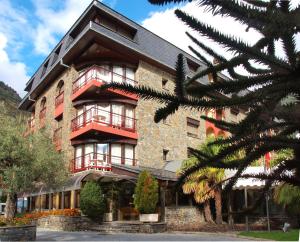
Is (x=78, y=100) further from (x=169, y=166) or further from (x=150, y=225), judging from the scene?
(x=150, y=225)

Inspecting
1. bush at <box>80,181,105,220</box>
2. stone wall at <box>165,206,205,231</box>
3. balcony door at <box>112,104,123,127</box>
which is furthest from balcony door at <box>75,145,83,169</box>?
stone wall at <box>165,206,205,231</box>

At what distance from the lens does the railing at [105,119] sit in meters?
28.3

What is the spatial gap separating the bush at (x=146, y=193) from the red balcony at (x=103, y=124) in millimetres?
6112

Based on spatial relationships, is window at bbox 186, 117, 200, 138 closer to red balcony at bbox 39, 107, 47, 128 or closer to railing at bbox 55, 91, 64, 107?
railing at bbox 55, 91, 64, 107

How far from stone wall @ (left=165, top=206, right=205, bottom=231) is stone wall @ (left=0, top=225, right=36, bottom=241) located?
909 cm

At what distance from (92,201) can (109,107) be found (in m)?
8.48

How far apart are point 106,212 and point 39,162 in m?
8.49

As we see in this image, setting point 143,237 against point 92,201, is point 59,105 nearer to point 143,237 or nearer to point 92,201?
point 92,201

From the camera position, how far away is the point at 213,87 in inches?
88.4

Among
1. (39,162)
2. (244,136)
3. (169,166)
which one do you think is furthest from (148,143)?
(244,136)

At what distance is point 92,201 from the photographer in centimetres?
2308

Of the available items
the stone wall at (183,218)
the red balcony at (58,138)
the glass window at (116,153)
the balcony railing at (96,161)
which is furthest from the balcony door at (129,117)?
the stone wall at (183,218)

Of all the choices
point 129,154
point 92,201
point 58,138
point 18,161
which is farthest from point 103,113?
point 18,161

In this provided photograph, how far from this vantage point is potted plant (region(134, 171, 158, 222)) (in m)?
22.0
